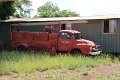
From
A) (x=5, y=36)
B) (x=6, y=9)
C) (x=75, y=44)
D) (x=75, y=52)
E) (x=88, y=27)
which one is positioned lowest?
(x=75, y=52)

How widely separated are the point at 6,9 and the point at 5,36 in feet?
8.42

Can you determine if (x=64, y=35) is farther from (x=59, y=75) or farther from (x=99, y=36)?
(x=59, y=75)

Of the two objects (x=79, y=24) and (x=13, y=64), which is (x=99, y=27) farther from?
(x=13, y=64)

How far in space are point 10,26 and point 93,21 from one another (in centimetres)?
730

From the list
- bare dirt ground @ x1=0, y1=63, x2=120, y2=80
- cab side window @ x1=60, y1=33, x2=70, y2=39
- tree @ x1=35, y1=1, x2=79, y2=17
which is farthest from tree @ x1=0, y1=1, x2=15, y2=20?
tree @ x1=35, y1=1, x2=79, y2=17

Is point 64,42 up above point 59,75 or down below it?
above

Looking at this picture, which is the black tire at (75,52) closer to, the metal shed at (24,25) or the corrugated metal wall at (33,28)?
the metal shed at (24,25)

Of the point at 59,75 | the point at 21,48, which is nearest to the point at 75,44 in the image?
the point at 21,48

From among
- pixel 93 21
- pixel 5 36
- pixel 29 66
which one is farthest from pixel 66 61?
pixel 5 36

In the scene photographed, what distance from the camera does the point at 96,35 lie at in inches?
1019

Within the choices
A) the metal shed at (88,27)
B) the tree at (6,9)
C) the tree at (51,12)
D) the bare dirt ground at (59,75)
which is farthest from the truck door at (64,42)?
the tree at (51,12)

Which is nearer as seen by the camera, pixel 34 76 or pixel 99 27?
pixel 34 76

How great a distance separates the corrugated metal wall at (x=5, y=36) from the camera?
27.9 m

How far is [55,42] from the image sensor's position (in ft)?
78.7
